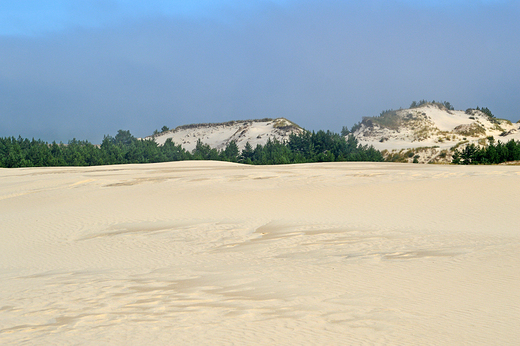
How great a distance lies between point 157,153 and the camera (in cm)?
5816

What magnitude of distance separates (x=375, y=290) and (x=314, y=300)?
0.88 meters

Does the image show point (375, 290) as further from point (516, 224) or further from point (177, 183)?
point (177, 183)

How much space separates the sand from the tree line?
3578 centimetres

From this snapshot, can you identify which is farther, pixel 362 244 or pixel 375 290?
pixel 362 244

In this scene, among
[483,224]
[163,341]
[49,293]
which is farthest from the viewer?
[483,224]

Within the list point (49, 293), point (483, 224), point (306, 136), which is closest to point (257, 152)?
point (306, 136)

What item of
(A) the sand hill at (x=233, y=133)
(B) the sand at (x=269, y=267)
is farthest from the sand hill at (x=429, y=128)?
(B) the sand at (x=269, y=267)

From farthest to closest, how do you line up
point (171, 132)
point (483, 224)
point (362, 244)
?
point (171, 132), point (483, 224), point (362, 244)

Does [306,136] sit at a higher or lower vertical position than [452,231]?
higher

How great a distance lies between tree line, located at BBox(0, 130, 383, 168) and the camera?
49844 millimetres

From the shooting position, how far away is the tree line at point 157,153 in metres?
49.8

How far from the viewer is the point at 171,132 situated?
100 m

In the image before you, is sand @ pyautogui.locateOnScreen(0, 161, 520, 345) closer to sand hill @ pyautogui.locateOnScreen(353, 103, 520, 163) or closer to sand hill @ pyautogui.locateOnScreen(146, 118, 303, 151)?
sand hill @ pyautogui.locateOnScreen(353, 103, 520, 163)

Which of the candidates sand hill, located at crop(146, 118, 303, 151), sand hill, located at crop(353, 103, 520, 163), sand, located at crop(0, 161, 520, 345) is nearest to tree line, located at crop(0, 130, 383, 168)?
sand hill, located at crop(353, 103, 520, 163)
